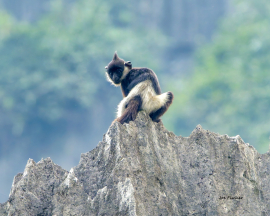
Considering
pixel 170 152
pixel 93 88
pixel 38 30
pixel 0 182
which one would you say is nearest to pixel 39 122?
pixel 93 88

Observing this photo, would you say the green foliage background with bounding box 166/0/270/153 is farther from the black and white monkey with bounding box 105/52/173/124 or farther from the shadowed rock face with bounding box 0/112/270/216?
the shadowed rock face with bounding box 0/112/270/216

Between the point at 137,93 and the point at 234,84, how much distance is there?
39.1 metres

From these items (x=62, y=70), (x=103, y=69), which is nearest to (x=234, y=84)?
(x=103, y=69)

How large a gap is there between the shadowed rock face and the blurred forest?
87.9 feet

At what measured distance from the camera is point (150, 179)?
24.3ft

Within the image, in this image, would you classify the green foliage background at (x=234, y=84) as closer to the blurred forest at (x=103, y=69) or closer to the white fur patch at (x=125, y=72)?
the blurred forest at (x=103, y=69)

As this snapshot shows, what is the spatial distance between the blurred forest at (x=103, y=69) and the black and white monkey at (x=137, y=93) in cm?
2452

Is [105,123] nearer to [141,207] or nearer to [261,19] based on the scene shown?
[261,19]

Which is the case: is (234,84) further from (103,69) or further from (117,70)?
(117,70)

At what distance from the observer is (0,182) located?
3741 cm

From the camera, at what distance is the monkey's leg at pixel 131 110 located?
9453mm

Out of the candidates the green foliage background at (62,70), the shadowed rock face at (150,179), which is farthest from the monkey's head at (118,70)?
the green foliage background at (62,70)

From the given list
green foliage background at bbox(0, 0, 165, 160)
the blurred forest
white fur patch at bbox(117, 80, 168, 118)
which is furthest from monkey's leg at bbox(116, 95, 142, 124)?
green foliage background at bbox(0, 0, 165, 160)

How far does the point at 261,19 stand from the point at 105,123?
2489 cm
